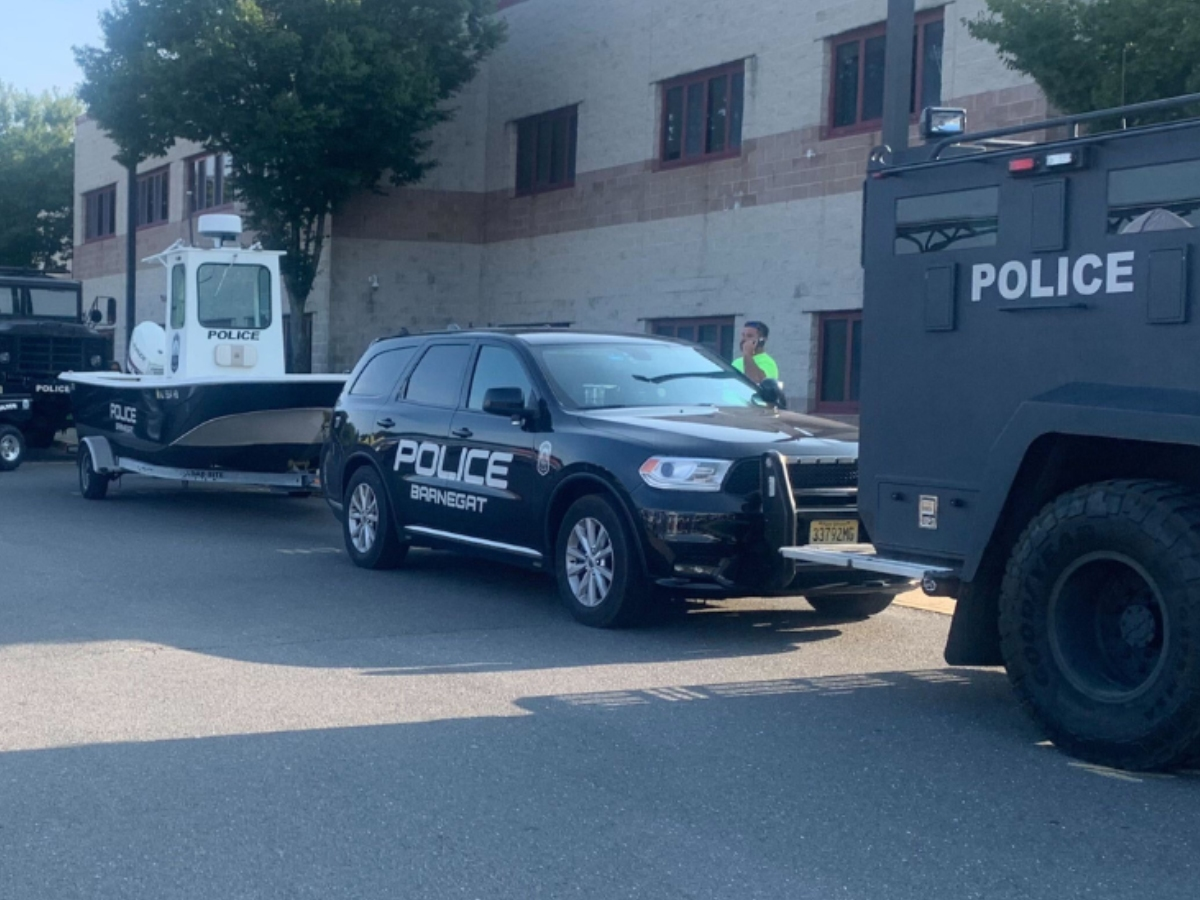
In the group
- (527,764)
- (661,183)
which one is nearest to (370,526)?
(527,764)

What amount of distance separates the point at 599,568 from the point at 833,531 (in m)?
1.39

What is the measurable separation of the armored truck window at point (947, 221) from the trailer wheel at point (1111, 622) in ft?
4.03

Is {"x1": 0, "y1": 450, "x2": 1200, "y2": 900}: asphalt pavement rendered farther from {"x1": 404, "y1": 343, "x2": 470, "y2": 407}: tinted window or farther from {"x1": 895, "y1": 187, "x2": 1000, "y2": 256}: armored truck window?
{"x1": 895, "y1": 187, "x2": 1000, "y2": 256}: armored truck window

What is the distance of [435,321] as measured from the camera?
27547mm

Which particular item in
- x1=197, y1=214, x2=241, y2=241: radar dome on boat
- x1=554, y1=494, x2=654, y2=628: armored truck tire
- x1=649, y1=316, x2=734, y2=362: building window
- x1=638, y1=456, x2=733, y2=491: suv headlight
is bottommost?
x1=554, y1=494, x2=654, y2=628: armored truck tire

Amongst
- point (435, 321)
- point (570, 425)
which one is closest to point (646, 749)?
point (570, 425)

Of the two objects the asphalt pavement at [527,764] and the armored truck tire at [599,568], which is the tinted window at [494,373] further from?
the asphalt pavement at [527,764]

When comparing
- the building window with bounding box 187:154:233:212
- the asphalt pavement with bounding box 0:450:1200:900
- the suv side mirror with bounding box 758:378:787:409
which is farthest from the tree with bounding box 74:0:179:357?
the suv side mirror with bounding box 758:378:787:409

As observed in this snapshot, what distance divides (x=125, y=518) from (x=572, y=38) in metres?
12.2

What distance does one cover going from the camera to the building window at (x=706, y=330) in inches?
840

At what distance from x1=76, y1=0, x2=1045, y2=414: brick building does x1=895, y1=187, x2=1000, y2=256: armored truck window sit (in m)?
9.82

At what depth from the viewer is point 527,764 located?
6.03 m

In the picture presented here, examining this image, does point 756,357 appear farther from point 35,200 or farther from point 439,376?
point 35,200

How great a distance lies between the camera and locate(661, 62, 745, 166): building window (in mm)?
21141
